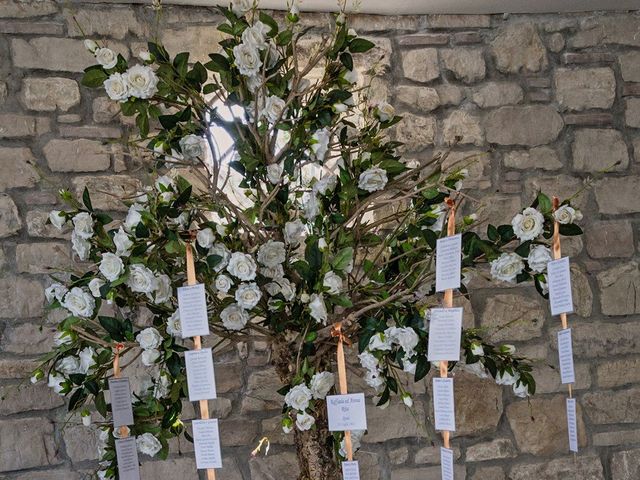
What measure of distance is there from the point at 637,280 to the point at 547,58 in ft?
2.95

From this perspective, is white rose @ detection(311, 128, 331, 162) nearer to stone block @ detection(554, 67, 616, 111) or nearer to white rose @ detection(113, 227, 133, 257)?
white rose @ detection(113, 227, 133, 257)

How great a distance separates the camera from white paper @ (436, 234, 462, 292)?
1.99 m

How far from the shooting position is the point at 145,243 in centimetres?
200

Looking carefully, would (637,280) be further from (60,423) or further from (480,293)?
(60,423)

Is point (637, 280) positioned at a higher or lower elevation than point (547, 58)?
lower

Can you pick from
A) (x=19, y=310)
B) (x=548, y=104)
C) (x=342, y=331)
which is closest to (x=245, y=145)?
(x=342, y=331)

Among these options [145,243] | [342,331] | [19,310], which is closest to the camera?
[145,243]

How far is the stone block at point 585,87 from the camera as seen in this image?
10.7 ft

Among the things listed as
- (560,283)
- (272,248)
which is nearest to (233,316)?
(272,248)

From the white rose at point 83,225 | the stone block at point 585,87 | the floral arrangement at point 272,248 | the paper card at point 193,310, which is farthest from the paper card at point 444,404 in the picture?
the stone block at point 585,87

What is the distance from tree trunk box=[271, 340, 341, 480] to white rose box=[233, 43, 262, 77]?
0.68 meters

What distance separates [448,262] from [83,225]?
2.79 feet

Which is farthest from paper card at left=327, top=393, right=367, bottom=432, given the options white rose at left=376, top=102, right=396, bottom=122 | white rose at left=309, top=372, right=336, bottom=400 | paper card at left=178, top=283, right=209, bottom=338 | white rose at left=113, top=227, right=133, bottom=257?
white rose at left=376, top=102, right=396, bottom=122

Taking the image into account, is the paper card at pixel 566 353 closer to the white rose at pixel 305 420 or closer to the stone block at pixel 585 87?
the white rose at pixel 305 420
